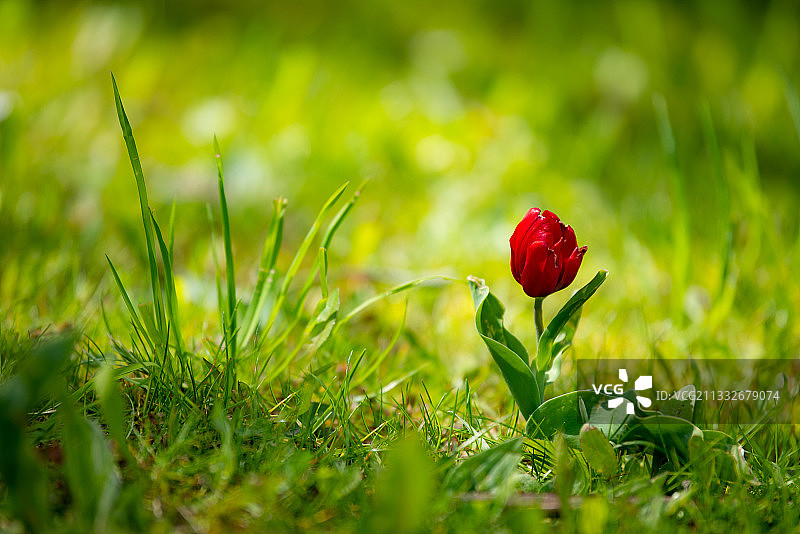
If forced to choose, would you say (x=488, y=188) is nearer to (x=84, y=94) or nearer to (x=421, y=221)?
(x=421, y=221)

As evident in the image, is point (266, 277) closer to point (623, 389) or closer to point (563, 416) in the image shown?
point (563, 416)

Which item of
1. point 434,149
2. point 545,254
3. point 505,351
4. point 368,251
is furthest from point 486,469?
point 434,149

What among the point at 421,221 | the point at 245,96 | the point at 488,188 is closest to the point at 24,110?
the point at 245,96

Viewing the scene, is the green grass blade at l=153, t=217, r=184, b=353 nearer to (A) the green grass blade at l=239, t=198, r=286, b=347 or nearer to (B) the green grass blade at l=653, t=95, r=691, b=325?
(A) the green grass blade at l=239, t=198, r=286, b=347

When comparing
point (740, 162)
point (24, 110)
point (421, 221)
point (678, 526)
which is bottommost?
point (678, 526)

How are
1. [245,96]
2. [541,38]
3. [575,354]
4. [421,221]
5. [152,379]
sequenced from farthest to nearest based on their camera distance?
[541,38] < [245,96] < [421,221] < [575,354] < [152,379]

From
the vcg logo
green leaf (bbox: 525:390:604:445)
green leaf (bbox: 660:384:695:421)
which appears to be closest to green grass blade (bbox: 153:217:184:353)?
green leaf (bbox: 525:390:604:445)

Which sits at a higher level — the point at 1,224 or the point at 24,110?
the point at 24,110

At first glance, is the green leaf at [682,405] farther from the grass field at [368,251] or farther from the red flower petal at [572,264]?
the red flower petal at [572,264]
